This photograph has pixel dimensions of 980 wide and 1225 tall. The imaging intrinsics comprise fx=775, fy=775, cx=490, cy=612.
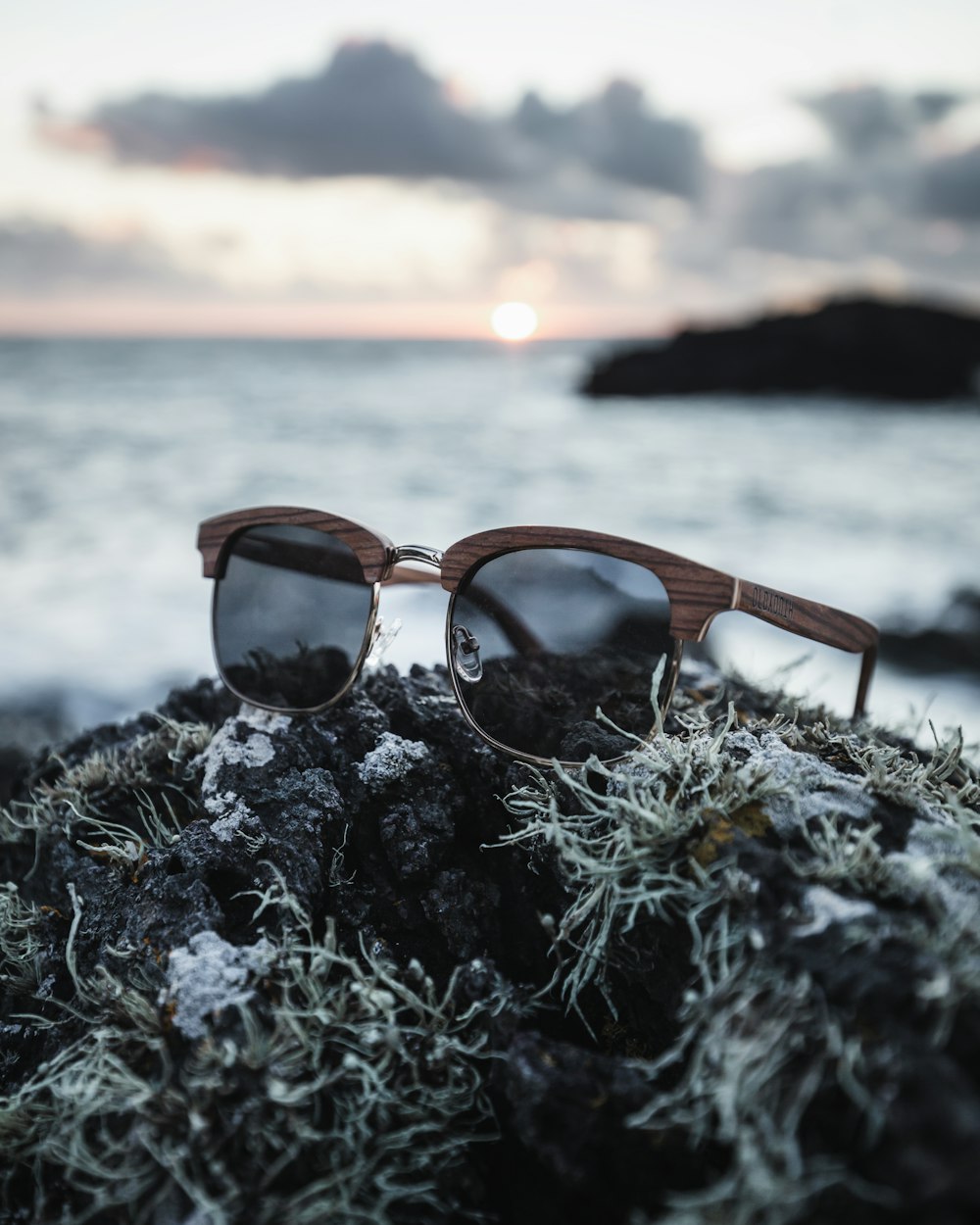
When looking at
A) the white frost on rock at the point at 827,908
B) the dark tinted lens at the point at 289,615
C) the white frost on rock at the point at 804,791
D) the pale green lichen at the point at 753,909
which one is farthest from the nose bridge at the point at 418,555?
the white frost on rock at the point at 827,908

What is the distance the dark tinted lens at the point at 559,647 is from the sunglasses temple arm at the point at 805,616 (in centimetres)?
23

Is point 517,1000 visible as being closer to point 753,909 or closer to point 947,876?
point 753,909

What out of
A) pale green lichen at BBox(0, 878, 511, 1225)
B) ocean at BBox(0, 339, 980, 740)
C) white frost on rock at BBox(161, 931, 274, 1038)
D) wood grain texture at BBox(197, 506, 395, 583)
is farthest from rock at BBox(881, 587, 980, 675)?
white frost on rock at BBox(161, 931, 274, 1038)

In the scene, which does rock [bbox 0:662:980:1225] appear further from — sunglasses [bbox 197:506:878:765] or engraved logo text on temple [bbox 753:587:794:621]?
engraved logo text on temple [bbox 753:587:794:621]

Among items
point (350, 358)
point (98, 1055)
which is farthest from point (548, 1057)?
point (350, 358)

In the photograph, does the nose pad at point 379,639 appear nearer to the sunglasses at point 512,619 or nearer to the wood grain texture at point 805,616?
the sunglasses at point 512,619

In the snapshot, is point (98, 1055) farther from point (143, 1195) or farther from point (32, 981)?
point (32, 981)

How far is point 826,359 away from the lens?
1379 inches

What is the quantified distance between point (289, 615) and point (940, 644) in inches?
260

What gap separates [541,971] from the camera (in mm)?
1837

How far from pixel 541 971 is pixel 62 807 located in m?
1.55

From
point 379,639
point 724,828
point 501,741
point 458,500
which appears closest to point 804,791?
point 724,828

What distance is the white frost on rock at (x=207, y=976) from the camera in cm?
148

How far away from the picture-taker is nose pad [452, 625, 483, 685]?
239cm
